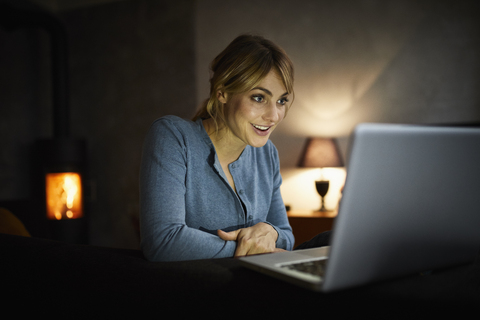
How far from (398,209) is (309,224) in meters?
2.41

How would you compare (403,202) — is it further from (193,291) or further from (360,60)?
(360,60)

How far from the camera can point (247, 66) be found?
1205 millimetres

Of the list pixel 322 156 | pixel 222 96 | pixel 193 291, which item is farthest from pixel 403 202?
pixel 322 156

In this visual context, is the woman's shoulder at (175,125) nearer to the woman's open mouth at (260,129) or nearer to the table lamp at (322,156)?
the woman's open mouth at (260,129)

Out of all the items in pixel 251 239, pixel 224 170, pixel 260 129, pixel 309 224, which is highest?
pixel 260 129

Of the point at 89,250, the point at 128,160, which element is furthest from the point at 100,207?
the point at 89,250

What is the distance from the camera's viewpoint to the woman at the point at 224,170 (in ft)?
3.09

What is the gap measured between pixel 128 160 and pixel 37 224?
1.82 m

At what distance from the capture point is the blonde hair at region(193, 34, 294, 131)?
1211 millimetres

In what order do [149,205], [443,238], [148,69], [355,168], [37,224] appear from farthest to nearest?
1. [148,69]
2. [37,224]
3. [149,205]
4. [443,238]
5. [355,168]

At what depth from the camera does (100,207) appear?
401cm

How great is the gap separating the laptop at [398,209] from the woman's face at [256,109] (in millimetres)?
713

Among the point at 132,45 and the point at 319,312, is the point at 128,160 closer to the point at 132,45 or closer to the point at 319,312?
the point at 132,45

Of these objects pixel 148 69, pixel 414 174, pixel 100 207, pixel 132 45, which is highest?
pixel 132 45
